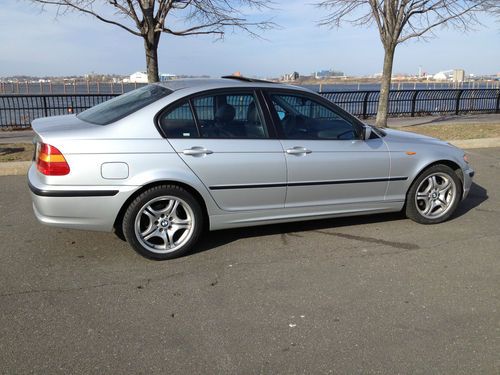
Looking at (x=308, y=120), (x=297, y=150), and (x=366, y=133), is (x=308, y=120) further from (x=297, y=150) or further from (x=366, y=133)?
(x=366, y=133)

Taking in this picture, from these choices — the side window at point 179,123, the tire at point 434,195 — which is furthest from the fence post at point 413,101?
the side window at point 179,123

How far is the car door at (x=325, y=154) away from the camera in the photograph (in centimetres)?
450

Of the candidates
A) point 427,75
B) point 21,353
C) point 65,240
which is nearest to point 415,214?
point 65,240

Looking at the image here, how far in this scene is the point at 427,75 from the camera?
9844 centimetres

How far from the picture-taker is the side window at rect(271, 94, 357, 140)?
4.57 m

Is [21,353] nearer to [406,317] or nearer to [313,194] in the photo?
[406,317]

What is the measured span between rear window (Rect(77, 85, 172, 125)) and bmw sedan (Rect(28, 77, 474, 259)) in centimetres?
2

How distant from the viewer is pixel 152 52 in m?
9.14

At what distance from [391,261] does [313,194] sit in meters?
0.95

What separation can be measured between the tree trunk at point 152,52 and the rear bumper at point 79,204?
564 centimetres

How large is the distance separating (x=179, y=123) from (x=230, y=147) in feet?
1.63

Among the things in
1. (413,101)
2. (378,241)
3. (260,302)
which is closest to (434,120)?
(413,101)

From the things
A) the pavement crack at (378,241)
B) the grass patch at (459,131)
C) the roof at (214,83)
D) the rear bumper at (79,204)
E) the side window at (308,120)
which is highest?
the roof at (214,83)

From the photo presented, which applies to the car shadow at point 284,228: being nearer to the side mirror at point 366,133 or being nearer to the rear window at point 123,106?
the side mirror at point 366,133
